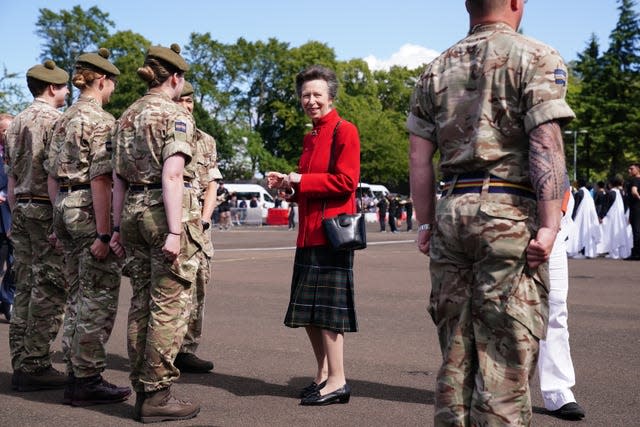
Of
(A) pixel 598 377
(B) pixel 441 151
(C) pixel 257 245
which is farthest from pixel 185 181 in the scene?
(C) pixel 257 245

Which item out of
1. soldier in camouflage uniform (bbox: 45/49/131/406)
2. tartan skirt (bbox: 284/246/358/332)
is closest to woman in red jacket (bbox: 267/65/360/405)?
tartan skirt (bbox: 284/246/358/332)

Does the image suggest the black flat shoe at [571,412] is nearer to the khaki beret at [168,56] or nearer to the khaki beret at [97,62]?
the khaki beret at [168,56]

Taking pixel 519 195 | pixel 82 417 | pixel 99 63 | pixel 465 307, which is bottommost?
pixel 82 417

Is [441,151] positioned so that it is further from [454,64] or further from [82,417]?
[82,417]

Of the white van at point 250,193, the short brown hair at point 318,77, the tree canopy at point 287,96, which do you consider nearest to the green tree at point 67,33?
the tree canopy at point 287,96

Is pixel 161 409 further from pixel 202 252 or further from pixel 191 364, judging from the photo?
pixel 202 252

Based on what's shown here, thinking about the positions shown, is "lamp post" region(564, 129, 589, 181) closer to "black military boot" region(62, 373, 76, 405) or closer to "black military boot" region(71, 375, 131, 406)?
"black military boot" region(71, 375, 131, 406)

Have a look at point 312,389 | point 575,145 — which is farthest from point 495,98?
point 575,145

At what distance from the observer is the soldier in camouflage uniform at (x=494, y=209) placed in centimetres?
336

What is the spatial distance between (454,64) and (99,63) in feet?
11.0

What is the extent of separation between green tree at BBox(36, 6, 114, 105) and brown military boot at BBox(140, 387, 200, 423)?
207ft

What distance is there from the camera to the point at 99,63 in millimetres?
6152

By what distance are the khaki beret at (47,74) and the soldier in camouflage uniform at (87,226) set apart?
2.21 feet

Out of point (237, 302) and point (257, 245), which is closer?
point (237, 302)
